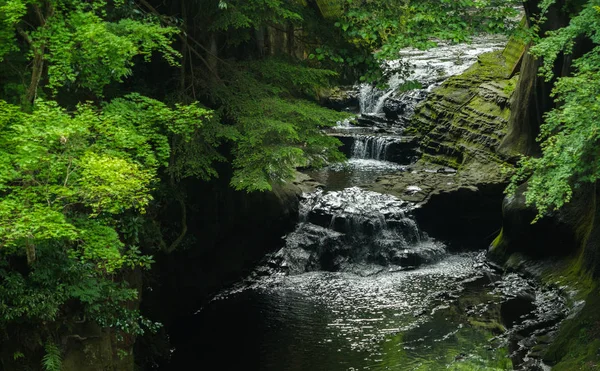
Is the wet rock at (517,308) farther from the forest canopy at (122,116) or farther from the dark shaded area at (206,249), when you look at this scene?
the dark shaded area at (206,249)

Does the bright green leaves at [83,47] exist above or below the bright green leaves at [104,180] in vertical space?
above

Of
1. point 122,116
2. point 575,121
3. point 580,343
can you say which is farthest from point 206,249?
point 575,121

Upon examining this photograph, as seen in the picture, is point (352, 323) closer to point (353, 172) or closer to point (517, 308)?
point (517, 308)

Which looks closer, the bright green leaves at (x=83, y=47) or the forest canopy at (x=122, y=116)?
the forest canopy at (x=122, y=116)

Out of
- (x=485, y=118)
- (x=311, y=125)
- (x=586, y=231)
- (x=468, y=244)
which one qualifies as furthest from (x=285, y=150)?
(x=485, y=118)

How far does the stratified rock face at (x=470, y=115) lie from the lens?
19.3 m

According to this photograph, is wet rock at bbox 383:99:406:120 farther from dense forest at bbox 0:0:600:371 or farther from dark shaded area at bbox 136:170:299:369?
dense forest at bbox 0:0:600:371

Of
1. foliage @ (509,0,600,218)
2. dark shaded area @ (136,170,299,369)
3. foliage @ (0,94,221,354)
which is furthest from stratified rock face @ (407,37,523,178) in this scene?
foliage @ (0,94,221,354)

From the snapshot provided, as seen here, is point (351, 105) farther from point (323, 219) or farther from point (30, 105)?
point (30, 105)

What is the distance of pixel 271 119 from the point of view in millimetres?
11531

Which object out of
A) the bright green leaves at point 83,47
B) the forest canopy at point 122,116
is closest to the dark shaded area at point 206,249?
the forest canopy at point 122,116

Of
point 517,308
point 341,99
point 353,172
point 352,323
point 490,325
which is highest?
point 341,99

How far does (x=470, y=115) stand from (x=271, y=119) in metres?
10.7

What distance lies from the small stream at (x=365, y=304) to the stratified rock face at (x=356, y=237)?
3 centimetres
